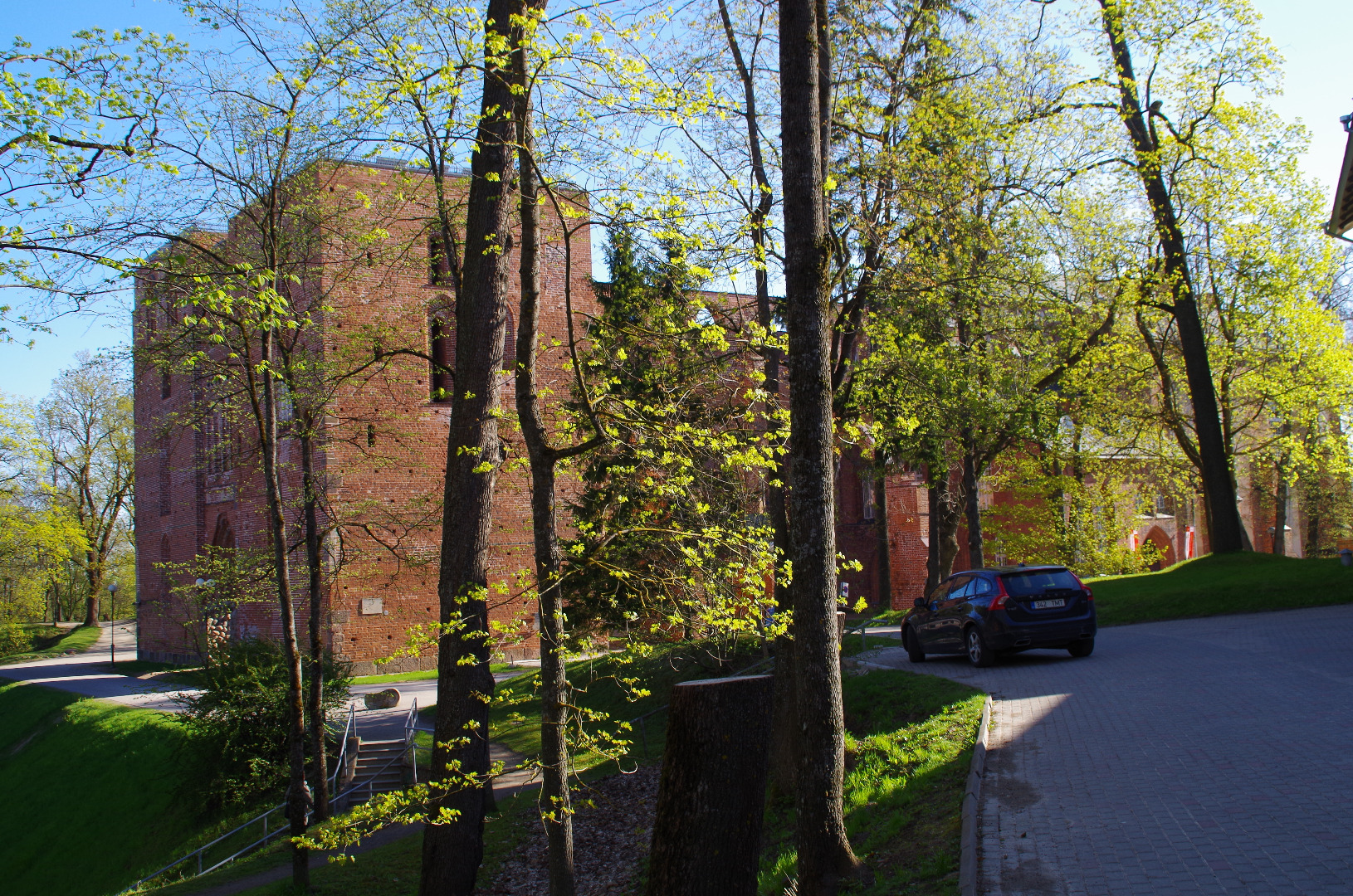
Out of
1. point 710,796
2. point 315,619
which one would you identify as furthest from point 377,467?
point 710,796

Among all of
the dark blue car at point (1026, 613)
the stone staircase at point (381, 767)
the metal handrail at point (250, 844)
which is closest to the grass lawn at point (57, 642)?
the metal handrail at point (250, 844)

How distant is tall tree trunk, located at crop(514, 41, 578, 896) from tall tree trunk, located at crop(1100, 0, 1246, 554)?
19111 mm

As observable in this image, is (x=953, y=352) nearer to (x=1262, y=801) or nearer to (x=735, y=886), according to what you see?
(x=1262, y=801)

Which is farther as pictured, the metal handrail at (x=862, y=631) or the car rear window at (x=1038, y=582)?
the metal handrail at (x=862, y=631)

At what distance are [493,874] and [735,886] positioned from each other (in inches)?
398

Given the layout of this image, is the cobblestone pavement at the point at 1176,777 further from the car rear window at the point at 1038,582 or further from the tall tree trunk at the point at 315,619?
the tall tree trunk at the point at 315,619

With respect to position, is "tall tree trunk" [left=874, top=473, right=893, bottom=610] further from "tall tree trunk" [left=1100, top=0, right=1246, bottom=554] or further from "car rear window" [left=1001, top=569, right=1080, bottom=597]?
"car rear window" [left=1001, top=569, right=1080, bottom=597]

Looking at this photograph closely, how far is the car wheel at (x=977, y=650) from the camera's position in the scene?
47.6ft

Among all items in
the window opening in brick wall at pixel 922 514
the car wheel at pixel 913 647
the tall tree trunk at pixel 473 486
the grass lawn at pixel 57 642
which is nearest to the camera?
the tall tree trunk at pixel 473 486

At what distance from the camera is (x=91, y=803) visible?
2125 cm

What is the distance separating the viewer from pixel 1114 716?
390 inches

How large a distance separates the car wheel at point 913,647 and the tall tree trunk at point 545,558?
9.20 meters

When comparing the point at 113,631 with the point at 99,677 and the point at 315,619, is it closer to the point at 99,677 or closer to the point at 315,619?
the point at 99,677

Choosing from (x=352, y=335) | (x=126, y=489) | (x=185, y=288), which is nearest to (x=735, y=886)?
(x=185, y=288)
